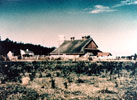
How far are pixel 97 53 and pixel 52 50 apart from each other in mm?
8099

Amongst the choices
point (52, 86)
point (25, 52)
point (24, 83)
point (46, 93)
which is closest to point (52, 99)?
point (46, 93)

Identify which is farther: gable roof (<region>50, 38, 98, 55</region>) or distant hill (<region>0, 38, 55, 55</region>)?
gable roof (<region>50, 38, 98, 55</region>)

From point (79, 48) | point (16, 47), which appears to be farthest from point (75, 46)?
point (16, 47)

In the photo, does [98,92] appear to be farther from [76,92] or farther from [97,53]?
[97,53]

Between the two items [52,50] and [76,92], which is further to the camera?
[52,50]

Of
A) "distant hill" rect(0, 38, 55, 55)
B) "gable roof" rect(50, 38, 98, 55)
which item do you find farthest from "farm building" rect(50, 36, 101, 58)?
"distant hill" rect(0, 38, 55, 55)

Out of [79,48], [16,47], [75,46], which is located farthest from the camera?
[16,47]

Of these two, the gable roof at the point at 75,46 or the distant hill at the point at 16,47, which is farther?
the gable roof at the point at 75,46

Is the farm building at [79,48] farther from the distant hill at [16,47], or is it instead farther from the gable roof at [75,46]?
the distant hill at [16,47]

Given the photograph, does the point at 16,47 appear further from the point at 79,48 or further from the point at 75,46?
the point at 79,48

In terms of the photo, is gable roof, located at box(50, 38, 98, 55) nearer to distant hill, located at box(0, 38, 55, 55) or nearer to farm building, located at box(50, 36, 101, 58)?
farm building, located at box(50, 36, 101, 58)

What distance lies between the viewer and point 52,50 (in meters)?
34.6

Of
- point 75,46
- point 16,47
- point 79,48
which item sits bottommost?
point 79,48

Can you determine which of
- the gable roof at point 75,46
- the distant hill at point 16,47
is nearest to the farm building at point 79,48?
the gable roof at point 75,46
